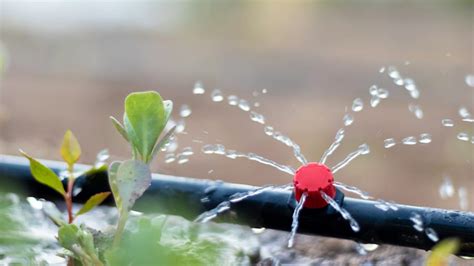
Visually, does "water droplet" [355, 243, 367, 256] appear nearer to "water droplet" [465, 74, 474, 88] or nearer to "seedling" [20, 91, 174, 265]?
"seedling" [20, 91, 174, 265]

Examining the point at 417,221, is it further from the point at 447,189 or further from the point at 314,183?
the point at 447,189

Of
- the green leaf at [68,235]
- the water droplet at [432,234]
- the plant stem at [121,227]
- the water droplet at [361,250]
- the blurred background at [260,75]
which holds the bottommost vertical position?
the green leaf at [68,235]

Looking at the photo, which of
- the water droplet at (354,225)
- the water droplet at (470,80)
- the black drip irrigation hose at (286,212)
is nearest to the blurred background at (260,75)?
the water droplet at (470,80)

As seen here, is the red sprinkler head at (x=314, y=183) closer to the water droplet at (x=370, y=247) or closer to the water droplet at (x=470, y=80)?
the water droplet at (x=370, y=247)

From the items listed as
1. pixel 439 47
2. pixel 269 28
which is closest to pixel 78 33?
pixel 269 28

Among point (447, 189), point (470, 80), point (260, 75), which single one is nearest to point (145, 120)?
point (447, 189)

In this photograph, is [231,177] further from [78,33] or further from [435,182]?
[78,33]
